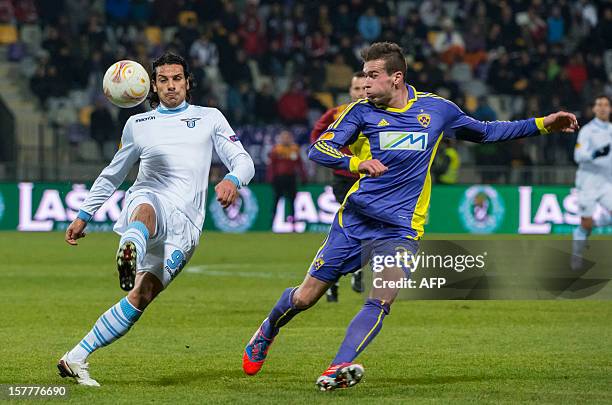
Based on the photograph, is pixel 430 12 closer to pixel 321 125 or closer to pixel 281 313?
pixel 321 125

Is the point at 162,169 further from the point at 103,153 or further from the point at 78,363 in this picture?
the point at 103,153

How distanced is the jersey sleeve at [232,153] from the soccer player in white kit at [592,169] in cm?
973

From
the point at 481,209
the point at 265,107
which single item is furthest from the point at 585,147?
the point at 265,107

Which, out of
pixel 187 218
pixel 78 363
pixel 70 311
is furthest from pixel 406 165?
pixel 70 311

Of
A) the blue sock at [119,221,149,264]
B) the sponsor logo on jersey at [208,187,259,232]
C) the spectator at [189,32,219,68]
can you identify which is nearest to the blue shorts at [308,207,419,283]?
the blue sock at [119,221,149,264]

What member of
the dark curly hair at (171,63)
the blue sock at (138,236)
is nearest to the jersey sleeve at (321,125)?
the dark curly hair at (171,63)

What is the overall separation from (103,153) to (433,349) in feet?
58.5

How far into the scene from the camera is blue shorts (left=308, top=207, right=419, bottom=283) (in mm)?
7473

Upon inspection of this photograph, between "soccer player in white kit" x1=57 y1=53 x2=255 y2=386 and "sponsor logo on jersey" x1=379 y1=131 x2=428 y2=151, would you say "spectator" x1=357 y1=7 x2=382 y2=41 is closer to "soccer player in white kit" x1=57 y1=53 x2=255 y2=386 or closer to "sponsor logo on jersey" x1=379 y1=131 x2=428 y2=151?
"soccer player in white kit" x1=57 y1=53 x2=255 y2=386

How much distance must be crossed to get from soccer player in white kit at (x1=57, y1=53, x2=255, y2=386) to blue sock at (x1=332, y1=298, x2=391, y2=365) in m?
1.06

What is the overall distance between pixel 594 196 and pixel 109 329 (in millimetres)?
11268

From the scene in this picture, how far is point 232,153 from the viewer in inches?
303

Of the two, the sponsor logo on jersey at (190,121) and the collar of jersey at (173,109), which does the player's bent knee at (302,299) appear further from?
the collar of jersey at (173,109)

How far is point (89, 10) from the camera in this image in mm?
29906
